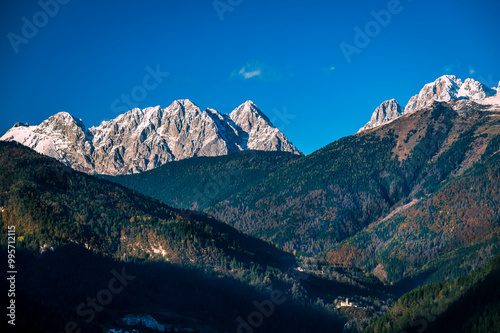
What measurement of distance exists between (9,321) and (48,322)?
2289cm

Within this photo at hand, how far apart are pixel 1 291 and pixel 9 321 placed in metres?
17.8

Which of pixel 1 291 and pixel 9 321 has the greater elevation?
pixel 1 291

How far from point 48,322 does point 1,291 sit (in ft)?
60.2

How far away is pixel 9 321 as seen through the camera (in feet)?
570

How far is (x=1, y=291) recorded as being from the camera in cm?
18850

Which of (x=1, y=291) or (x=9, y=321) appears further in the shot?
(x=1, y=291)

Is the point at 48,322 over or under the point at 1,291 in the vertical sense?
under

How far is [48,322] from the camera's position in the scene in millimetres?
195625

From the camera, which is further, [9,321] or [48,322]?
[48,322]
